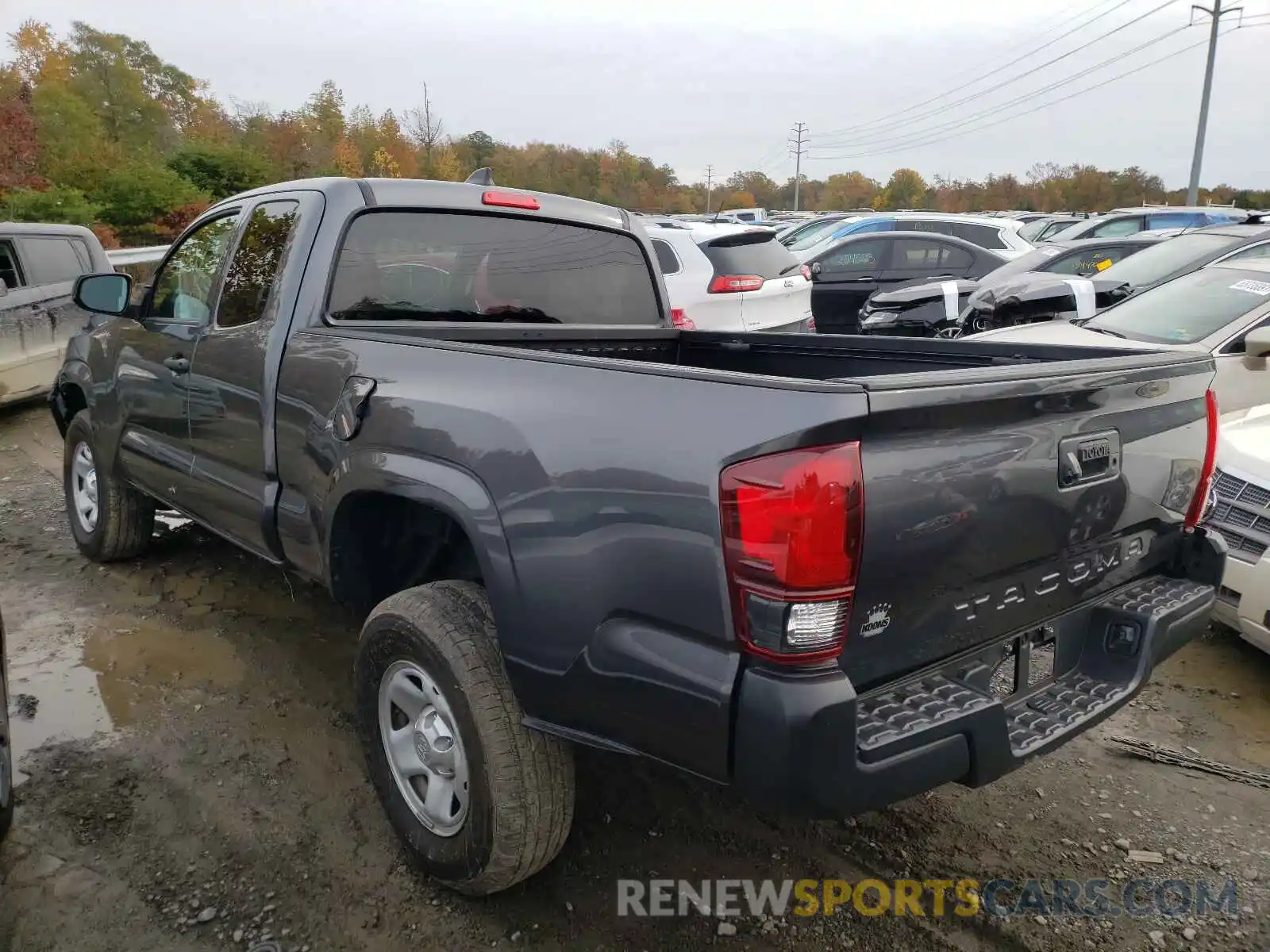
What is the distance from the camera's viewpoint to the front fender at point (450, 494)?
2.20 metres

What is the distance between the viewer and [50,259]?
9.18 m

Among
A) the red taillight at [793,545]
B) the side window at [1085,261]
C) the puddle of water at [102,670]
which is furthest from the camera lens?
the side window at [1085,261]

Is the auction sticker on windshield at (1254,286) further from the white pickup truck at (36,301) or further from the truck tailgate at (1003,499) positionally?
the white pickup truck at (36,301)

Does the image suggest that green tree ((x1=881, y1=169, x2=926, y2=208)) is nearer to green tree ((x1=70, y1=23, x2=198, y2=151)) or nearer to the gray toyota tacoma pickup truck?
green tree ((x1=70, y1=23, x2=198, y2=151))

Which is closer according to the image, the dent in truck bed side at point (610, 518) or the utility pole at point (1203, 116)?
the dent in truck bed side at point (610, 518)

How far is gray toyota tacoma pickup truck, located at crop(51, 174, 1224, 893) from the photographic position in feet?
5.94

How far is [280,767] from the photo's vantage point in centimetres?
315

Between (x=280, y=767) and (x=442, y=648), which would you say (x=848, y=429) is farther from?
(x=280, y=767)

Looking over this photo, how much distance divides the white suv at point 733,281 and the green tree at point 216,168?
995 inches

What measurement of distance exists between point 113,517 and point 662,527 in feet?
13.0

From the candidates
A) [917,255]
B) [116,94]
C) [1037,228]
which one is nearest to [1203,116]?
[1037,228]

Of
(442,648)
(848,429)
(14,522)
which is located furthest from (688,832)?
(14,522)

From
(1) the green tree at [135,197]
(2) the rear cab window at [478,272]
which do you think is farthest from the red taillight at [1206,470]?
(1) the green tree at [135,197]

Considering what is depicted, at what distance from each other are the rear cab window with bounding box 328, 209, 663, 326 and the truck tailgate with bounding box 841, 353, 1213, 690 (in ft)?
6.48
